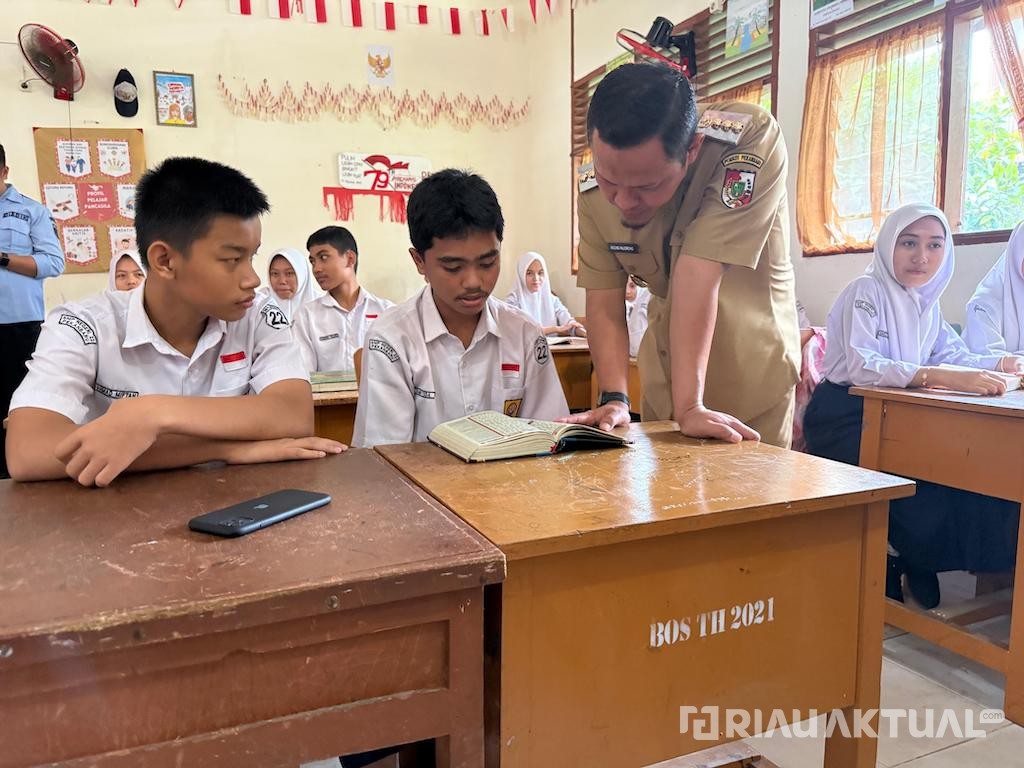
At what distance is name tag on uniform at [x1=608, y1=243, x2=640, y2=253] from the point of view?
1.49 meters

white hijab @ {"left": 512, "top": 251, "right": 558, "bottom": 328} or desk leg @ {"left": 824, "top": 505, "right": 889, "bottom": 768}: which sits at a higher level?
white hijab @ {"left": 512, "top": 251, "right": 558, "bottom": 328}

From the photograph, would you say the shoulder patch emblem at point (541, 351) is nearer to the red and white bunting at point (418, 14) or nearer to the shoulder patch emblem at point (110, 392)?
the shoulder patch emblem at point (110, 392)

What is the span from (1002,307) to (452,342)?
206 centimetres

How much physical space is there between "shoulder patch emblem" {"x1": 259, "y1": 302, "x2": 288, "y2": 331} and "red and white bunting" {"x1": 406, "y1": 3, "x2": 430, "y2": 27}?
16.2 feet

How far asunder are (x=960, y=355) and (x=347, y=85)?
15.1 feet

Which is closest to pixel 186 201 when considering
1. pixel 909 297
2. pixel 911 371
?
pixel 911 371

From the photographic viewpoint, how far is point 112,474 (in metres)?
0.91

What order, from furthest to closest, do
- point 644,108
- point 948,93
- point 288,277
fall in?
point 288,277
point 948,93
point 644,108

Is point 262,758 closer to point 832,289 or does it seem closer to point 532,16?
point 832,289

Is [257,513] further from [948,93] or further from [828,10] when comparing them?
[828,10]

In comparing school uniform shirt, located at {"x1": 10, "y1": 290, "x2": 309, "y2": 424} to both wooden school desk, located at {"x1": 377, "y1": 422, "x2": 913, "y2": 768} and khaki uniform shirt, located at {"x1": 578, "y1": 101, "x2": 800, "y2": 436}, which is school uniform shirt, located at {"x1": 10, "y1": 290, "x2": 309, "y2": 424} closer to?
wooden school desk, located at {"x1": 377, "y1": 422, "x2": 913, "y2": 768}

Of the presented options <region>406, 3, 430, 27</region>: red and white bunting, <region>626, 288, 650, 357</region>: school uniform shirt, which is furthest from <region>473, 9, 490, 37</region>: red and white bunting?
<region>626, 288, 650, 357</region>: school uniform shirt

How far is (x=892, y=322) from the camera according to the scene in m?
2.39

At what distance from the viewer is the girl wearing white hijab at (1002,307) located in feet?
8.03
